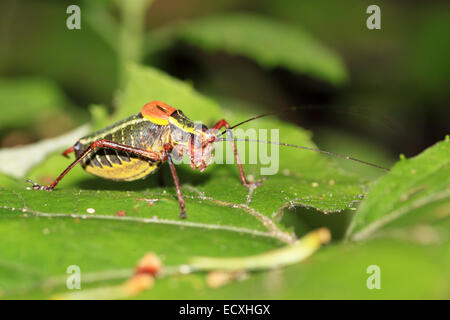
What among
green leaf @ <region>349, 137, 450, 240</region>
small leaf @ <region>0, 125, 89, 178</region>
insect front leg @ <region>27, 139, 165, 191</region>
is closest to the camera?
green leaf @ <region>349, 137, 450, 240</region>

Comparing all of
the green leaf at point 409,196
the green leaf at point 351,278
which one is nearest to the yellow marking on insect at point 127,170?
the green leaf at point 351,278

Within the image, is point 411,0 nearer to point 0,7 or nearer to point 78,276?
point 0,7

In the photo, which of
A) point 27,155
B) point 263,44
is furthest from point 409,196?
point 263,44

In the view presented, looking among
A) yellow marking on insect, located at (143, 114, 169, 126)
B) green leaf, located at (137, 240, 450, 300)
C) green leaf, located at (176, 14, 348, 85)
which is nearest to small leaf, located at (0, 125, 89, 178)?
yellow marking on insect, located at (143, 114, 169, 126)

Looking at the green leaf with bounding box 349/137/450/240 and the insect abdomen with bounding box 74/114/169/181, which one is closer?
the green leaf with bounding box 349/137/450/240

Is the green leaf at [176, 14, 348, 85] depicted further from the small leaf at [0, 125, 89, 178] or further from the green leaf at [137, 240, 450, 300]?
the green leaf at [137, 240, 450, 300]

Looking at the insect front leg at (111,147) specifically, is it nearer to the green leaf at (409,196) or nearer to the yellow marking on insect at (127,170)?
the yellow marking on insect at (127,170)
